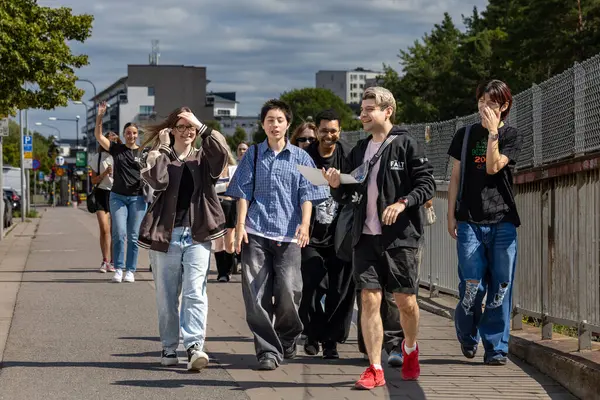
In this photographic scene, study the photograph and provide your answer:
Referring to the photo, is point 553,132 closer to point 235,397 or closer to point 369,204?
point 369,204

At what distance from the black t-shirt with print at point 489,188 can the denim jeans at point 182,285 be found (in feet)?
6.20

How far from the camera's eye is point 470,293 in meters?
8.10

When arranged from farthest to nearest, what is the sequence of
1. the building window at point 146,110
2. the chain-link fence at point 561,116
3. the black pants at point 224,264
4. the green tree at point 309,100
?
the building window at point 146,110, the green tree at point 309,100, the black pants at point 224,264, the chain-link fence at point 561,116

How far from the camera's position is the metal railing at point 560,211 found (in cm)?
747

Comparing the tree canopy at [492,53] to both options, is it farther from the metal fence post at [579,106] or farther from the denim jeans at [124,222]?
the metal fence post at [579,106]

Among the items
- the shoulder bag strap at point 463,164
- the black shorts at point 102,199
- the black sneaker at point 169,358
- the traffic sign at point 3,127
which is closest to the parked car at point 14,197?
the traffic sign at point 3,127

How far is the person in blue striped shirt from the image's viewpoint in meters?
8.05

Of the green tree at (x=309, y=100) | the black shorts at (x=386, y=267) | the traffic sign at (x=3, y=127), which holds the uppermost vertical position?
the green tree at (x=309, y=100)

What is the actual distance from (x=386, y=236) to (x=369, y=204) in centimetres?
25

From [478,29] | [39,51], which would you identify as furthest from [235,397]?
[478,29]

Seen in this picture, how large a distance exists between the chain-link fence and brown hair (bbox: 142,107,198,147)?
95.0 inches

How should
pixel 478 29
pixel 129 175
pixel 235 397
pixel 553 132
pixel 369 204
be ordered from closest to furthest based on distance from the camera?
pixel 235 397 → pixel 369 204 → pixel 553 132 → pixel 129 175 → pixel 478 29

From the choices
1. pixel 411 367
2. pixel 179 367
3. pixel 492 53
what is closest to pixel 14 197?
pixel 492 53

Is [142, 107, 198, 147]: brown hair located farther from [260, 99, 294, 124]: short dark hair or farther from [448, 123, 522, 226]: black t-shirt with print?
[448, 123, 522, 226]: black t-shirt with print
